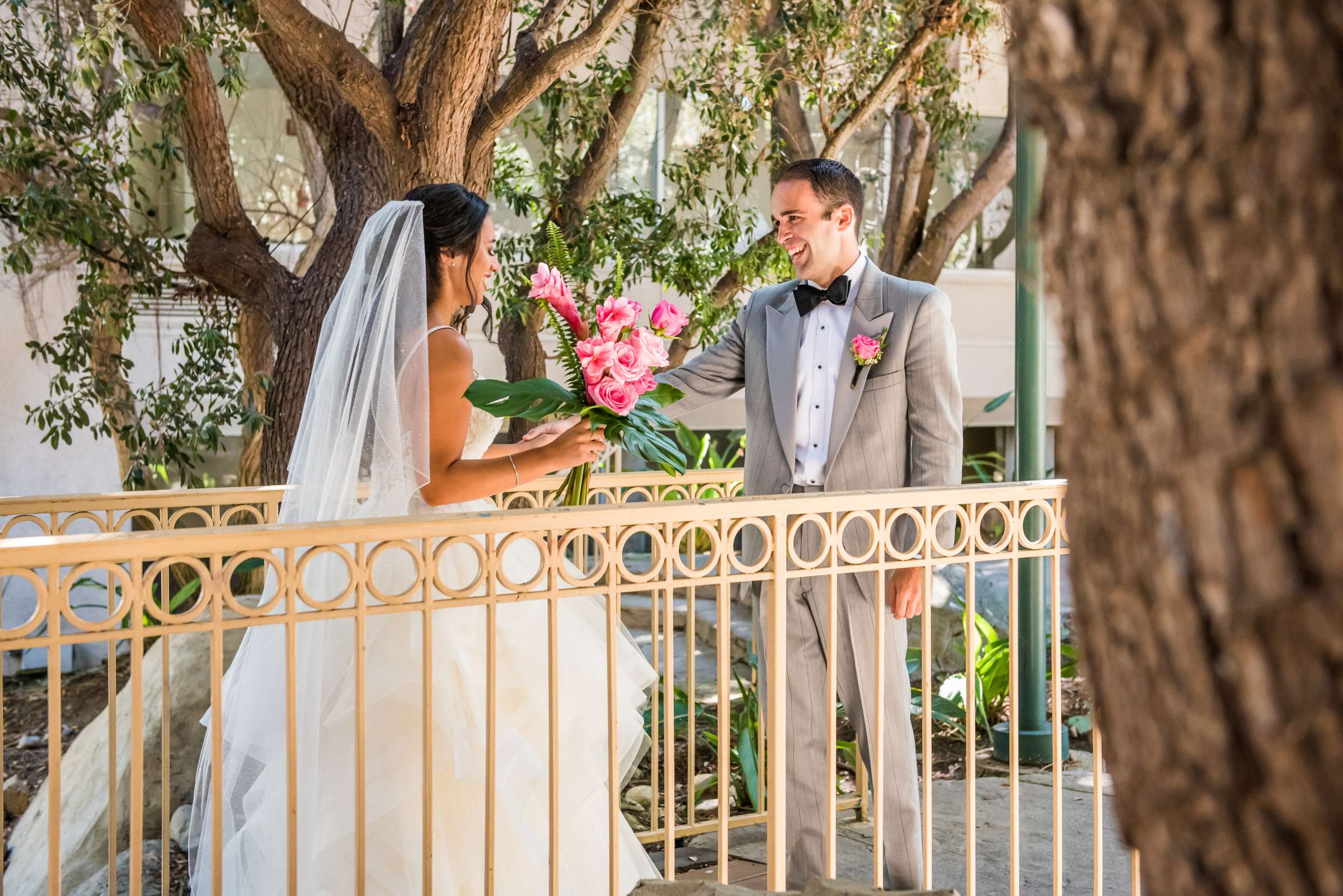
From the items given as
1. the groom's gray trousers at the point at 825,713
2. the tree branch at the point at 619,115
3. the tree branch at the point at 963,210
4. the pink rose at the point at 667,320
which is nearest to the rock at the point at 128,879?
the groom's gray trousers at the point at 825,713

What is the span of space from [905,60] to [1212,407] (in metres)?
5.37

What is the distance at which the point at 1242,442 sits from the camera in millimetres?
972

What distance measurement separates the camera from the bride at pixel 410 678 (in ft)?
9.39

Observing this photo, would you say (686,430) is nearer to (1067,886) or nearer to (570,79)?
(570,79)

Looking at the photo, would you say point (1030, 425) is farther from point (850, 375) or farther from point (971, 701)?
point (971, 701)

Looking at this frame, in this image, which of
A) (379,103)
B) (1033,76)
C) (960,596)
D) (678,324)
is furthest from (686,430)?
(1033,76)

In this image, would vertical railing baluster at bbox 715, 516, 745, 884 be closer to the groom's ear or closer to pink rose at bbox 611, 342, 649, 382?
pink rose at bbox 611, 342, 649, 382

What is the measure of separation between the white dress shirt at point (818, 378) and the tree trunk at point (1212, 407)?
243 cm

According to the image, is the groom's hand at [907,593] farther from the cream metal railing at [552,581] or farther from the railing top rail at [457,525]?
the railing top rail at [457,525]

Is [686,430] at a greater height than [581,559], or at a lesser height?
greater

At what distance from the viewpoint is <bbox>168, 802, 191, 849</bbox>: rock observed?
14.1 ft

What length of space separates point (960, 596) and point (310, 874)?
5763 mm

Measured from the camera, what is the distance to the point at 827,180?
359cm

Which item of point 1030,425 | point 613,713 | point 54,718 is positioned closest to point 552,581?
point 613,713
